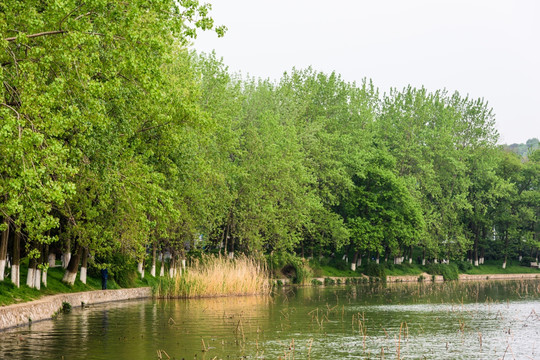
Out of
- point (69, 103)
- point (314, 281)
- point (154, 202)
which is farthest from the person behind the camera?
point (314, 281)

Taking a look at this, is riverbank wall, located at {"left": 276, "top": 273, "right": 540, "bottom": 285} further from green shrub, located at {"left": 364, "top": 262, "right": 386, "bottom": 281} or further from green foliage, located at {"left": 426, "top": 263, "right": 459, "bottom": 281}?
green shrub, located at {"left": 364, "top": 262, "right": 386, "bottom": 281}

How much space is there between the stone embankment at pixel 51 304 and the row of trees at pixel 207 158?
6.96 feet

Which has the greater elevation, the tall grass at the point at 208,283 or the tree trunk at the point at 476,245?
the tree trunk at the point at 476,245

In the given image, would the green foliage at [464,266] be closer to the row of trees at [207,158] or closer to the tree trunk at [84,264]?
the row of trees at [207,158]

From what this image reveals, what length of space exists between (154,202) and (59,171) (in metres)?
8.29

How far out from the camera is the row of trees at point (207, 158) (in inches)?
915

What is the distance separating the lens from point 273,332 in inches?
1067

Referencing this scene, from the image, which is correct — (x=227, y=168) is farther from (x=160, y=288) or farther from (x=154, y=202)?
(x=154, y=202)

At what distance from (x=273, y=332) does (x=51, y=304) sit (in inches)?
460

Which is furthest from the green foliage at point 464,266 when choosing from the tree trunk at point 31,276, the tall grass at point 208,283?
the tree trunk at point 31,276

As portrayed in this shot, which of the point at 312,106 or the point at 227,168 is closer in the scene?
the point at 227,168

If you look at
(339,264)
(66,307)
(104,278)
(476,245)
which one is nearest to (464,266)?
(476,245)

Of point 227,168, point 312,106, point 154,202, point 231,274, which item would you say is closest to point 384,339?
point 154,202

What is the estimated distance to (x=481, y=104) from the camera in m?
100
